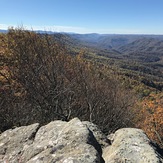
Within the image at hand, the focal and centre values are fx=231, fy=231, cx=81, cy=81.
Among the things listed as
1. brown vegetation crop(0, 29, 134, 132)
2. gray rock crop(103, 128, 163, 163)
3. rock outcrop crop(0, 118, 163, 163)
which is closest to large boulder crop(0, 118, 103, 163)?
rock outcrop crop(0, 118, 163, 163)

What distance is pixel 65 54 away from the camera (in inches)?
888

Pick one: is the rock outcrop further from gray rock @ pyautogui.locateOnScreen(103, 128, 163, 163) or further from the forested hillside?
the forested hillside

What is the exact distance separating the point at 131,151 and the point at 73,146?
63.1 inches

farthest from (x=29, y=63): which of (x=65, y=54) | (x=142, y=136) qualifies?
(x=142, y=136)

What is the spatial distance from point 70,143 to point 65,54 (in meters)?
16.5

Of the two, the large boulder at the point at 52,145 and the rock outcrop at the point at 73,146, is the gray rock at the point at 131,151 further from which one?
the large boulder at the point at 52,145

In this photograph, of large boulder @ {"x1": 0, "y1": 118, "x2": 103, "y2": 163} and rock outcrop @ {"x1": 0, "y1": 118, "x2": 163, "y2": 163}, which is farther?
large boulder @ {"x1": 0, "y1": 118, "x2": 103, "y2": 163}

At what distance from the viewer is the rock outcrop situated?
19.0 feet

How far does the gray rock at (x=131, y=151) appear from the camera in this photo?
5.62 meters

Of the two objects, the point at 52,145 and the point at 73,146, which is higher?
the point at 73,146

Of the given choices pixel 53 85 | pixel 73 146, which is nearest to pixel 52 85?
pixel 53 85

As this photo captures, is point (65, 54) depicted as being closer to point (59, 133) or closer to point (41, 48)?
point (41, 48)

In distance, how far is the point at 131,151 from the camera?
239 inches

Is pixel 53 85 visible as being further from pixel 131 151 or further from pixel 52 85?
pixel 131 151
